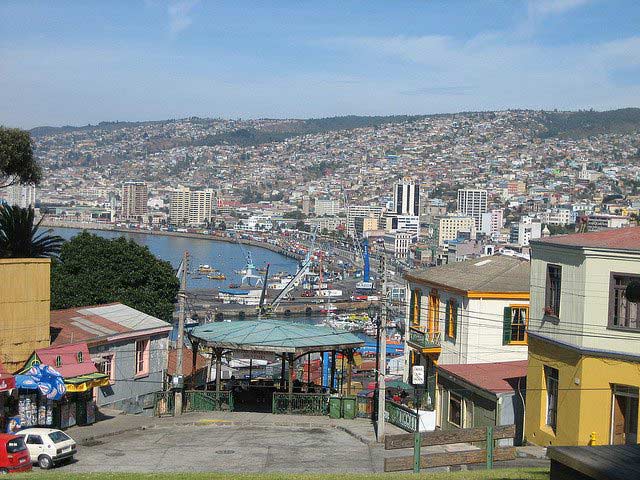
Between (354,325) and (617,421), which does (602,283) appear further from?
(354,325)

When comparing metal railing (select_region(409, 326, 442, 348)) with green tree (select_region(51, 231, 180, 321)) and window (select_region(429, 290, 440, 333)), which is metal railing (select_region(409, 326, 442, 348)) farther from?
green tree (select_region(51, 231, 180, 321))

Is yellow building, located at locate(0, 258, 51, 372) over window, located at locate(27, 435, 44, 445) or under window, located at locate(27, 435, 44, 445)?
over

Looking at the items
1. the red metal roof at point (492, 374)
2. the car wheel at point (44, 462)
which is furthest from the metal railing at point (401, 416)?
the car wheel at point (44, 462)

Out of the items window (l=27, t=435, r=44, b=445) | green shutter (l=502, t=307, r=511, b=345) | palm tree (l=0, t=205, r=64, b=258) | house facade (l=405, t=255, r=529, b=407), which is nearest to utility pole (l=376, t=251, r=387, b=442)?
house facade (l=405, t=255, r=529, b=407)

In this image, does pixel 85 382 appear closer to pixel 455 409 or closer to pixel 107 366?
pixel 107 366

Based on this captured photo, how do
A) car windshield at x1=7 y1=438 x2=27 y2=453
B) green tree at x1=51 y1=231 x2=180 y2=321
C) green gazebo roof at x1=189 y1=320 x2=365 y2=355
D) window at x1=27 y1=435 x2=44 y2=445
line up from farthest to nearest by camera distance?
green tree at x1=51 y1=231 x2=180 y2=321 < green gazebo roof at x1=189 y1=320 x2=365 y2=355 < window at x1=27 y1=435 x2=44 y2=445 < car windshield at x1=7 y1=438 x2=27 y2=453

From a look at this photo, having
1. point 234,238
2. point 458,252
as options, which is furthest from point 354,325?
point 234,238

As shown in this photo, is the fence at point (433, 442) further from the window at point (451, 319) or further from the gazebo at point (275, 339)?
the window at point (451, 319)
